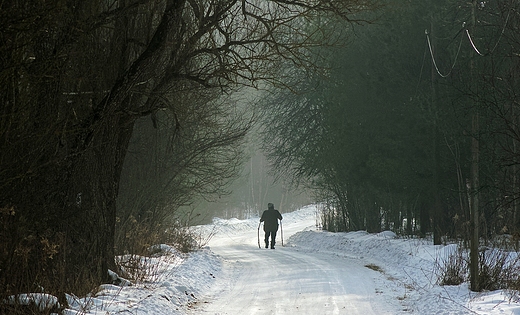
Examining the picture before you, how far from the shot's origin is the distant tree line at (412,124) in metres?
20.4

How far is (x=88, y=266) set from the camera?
11.7m

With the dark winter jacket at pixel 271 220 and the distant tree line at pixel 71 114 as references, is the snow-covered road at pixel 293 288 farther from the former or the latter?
the dark winter jacket at pixel 271 220

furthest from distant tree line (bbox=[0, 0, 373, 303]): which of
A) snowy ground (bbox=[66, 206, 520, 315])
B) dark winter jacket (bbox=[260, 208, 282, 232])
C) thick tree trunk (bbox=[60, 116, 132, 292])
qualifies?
dark winter jacket (bbox=[260, 208, 282, 232])

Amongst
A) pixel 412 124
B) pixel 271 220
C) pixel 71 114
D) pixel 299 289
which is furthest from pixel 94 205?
pixel 271 220

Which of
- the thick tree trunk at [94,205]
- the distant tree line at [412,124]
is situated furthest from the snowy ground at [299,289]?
the distant tree line at [412,124]

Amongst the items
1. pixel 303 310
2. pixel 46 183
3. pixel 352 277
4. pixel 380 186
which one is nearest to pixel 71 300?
pixel 46 183

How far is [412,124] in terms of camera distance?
25.2 m

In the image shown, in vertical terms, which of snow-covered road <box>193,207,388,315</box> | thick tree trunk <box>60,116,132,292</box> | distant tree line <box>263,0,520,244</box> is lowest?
snow-covered road <box>193,207,388,315</box>

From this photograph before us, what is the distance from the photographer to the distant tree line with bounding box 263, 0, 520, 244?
2042cm

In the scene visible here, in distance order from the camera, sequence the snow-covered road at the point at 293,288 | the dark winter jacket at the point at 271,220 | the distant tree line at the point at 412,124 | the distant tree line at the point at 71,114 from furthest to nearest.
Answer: the dark winter jacket at the point at 271,220, the distant tree line at the point at 412,124, the snow-covered road at the point at 293,288, the distant tree line at the point at 71,114

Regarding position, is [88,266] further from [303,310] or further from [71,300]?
[303,310]

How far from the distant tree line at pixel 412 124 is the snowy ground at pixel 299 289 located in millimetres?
2309

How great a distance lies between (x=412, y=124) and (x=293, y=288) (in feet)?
40.4

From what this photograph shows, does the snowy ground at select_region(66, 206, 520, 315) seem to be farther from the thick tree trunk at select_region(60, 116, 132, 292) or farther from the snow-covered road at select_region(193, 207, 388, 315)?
the thick tree trunk at select_region(60, 116, 132, 292)
